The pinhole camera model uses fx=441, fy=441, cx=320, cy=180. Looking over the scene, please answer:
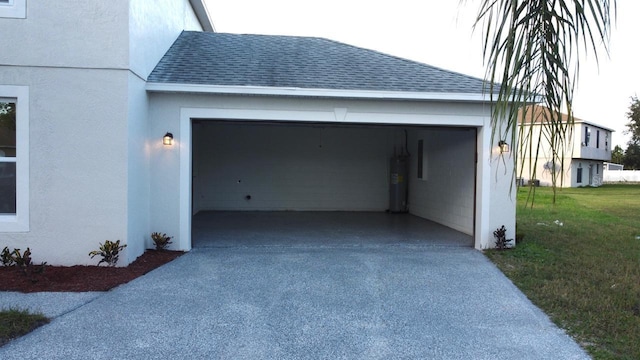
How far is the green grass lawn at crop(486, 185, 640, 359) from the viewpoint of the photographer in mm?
4316

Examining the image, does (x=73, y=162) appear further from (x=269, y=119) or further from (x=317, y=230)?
(x=317, y=230)

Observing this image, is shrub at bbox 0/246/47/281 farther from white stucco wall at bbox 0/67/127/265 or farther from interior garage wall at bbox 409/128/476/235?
interior garage wall at bbox 409/128/476/235

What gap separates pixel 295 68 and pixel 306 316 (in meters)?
5.48

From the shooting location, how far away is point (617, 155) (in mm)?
49938

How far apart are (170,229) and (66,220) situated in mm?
1697

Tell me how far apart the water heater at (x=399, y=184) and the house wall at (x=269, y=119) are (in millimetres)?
5827

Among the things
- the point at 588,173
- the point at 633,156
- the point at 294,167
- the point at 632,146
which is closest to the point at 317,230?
the point at 294,167

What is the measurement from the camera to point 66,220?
6379mm

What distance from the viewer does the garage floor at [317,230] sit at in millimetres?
8883

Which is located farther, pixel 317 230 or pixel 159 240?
pixel 317 230

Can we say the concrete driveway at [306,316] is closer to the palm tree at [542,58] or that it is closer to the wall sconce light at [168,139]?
the wall sconce light at [168,139]

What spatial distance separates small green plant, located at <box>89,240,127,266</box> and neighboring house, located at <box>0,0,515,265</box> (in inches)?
5.2

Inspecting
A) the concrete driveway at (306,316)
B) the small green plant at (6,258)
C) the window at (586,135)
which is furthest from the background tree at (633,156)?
the small green plant at (6,258)

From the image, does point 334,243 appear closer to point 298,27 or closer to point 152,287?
point 152,287
